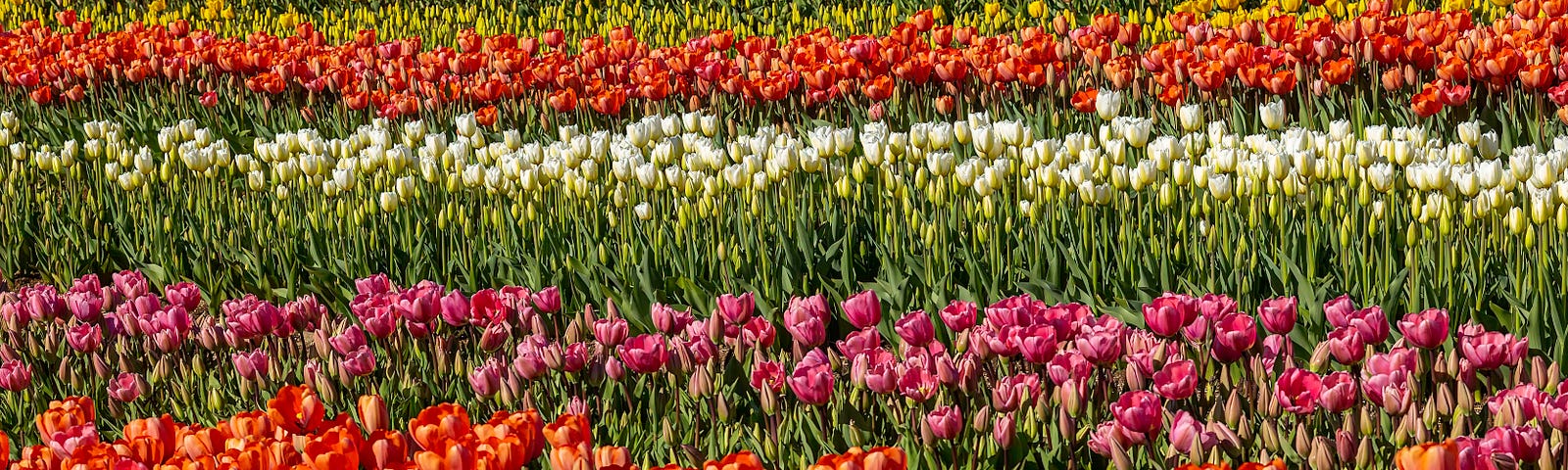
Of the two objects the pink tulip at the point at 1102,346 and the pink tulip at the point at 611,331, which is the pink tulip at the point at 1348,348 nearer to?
the pink tulip at the point at 1102,346

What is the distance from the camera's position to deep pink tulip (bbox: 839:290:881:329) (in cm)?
268

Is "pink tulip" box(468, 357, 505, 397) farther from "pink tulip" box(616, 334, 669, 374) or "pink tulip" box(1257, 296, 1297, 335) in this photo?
"pink tulip" box(1257, 296, 1297, 335)

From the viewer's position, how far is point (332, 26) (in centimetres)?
1127

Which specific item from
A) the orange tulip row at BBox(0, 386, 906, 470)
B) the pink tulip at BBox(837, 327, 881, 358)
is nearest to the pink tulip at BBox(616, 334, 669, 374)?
the pink tulip at BBox(837, 327, 881, 358)

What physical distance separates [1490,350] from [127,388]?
208 cm

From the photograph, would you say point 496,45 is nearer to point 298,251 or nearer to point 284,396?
point 298,251

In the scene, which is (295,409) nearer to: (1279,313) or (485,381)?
(485,381)

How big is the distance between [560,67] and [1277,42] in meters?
2.68

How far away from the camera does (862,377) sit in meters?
2.39

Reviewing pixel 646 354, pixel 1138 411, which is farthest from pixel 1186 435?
pixel 646 354

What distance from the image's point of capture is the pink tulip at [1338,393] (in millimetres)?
2238

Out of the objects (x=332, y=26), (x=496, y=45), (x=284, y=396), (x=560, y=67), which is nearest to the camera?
(x=284, y=396)

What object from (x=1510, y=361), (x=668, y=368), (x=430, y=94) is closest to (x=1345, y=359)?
(x=1510, y=361)

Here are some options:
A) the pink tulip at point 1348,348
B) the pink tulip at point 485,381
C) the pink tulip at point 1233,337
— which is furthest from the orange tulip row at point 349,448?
the pink tulip at point 1348,348
